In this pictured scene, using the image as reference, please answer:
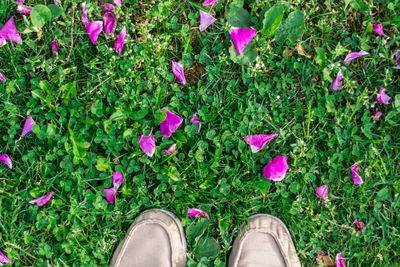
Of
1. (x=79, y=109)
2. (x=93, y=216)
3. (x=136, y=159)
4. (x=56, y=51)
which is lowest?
(x=93, y=216)

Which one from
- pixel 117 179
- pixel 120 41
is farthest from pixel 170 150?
pixel 120 41

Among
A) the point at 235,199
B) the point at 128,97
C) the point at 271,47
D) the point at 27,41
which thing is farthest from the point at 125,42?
the point at 235,199

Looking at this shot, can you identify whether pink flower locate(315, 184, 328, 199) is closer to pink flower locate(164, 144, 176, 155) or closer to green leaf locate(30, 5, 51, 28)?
pink flower locate(164, 144, 176, 155)

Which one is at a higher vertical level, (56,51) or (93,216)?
(56,51)

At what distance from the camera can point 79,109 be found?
2176 mm

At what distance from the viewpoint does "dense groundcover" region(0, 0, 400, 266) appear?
2.16 meters

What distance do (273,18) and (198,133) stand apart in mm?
565

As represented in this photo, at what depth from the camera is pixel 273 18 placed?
2.17 meters

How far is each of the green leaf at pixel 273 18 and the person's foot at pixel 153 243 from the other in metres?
0.87

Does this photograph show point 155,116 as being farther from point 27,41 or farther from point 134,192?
point 27,41

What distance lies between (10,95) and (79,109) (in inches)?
11.9

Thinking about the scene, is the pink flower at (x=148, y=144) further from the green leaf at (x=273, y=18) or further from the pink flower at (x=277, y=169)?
the green leaf at (x=273, y=18)

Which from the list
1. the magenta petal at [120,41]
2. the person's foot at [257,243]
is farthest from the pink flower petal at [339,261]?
the magenta petal at [120,41]

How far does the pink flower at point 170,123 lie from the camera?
7.03ft
